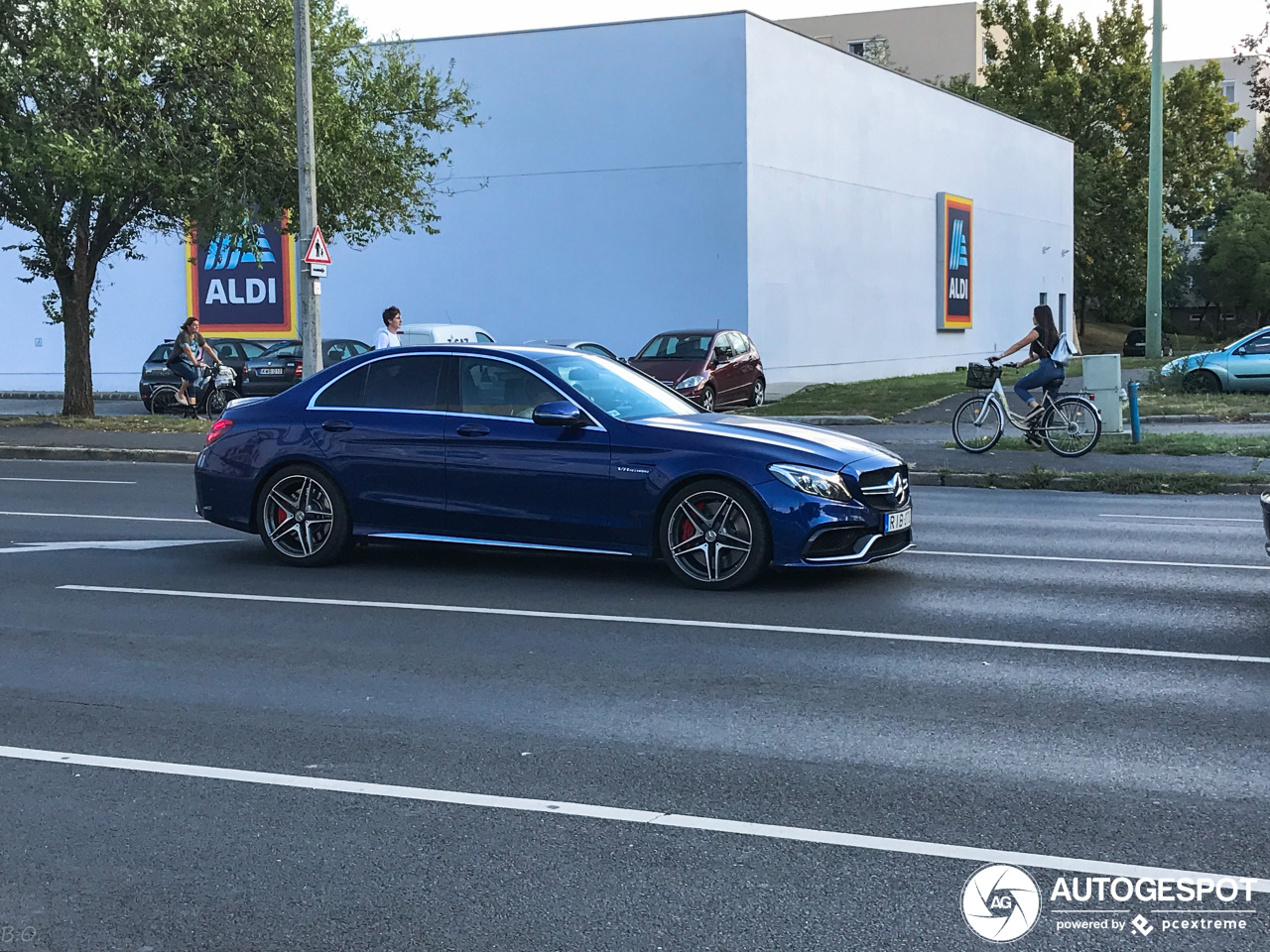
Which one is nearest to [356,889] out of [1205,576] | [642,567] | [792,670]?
[792,670]

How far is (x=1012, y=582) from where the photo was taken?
951 cm

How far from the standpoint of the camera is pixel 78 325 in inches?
968

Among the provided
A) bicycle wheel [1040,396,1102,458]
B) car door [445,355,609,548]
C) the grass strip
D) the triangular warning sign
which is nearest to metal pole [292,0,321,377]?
the triangular warning sign

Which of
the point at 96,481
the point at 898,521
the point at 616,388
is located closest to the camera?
the point at 898,521

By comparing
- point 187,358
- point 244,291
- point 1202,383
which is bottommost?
point 1202,383

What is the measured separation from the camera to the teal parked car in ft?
91.1

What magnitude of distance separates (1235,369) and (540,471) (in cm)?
2217

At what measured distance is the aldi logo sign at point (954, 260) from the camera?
4347 cm

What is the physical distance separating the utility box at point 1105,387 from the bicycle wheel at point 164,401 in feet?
55.4

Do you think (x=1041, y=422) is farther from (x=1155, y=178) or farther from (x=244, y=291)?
(x=244, y=291)

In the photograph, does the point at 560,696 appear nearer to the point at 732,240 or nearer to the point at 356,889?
the point at 356,889

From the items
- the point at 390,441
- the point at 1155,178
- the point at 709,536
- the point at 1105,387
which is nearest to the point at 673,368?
the point at 1105,387

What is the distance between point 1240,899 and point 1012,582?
554 cm

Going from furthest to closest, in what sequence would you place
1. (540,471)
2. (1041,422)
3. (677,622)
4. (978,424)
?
(978,424)
(1041,422)
(540,471)
(677,622)
